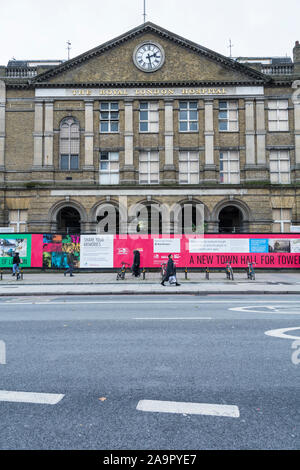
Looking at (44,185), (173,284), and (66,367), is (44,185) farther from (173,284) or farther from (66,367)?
(66,367)

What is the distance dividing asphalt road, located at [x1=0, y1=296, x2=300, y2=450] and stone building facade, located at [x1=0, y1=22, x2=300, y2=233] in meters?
21.4

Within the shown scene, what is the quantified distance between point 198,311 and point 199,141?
2210 cm

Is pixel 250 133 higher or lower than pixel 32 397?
higher

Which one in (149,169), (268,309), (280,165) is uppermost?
(280,165)

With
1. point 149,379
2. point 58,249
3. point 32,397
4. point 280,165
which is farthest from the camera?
point 280,165

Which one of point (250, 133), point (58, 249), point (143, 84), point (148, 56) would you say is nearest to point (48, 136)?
point (143, 84)

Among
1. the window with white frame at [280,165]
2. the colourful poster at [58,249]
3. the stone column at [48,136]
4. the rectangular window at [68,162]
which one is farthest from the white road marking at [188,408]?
the window with white frame at [280,165]

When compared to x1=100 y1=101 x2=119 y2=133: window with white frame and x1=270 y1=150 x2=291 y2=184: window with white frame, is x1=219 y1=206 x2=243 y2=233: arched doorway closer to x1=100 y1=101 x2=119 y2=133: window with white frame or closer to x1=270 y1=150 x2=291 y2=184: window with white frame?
x1=270 y1=150 x2=291 y2=184: window with white frame

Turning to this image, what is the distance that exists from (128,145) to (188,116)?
5851mm

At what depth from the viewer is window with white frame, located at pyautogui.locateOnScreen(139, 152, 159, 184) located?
28.5 meters

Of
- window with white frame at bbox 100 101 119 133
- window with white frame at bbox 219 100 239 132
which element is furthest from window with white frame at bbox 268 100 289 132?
window with white frame at bbox 100 101 119 133

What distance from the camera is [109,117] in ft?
94.4

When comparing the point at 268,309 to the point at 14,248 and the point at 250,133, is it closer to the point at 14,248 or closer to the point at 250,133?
the point at 14,248

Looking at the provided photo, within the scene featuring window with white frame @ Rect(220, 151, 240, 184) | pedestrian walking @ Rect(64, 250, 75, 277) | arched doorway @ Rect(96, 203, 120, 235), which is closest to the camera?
pedestrian walking @ Rect(64, 250, 75, 277)
